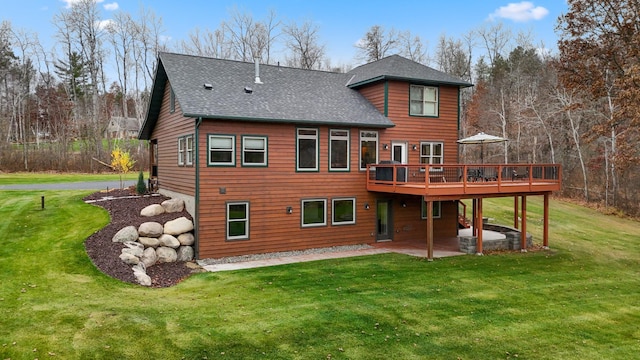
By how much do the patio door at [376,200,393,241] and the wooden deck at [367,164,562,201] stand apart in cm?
119

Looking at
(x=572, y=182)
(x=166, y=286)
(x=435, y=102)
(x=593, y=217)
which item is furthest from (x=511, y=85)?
(x=166, y=286)

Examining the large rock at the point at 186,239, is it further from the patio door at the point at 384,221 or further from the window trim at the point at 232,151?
the patio door at the point at 384,221

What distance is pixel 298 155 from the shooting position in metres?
15.3

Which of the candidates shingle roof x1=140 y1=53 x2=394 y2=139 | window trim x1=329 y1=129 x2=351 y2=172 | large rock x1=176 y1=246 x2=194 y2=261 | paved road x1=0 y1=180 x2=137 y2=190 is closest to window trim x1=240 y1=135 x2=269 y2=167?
shingle roof x1=140 y1=53 x2=394 y2=139

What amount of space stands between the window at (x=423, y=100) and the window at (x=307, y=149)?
4594 millimetres

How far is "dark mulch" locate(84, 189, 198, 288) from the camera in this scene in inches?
439

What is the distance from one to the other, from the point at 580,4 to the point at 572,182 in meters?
20.7

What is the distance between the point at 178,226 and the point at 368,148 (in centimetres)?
769

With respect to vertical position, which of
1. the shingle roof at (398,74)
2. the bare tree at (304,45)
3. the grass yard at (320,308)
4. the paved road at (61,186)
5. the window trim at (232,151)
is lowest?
the grass yard at (320,308)

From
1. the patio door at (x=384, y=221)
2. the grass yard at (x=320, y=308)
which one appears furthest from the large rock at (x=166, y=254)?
the patio door at (x=384, y=221)

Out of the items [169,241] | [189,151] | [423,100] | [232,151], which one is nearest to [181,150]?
[189,151]

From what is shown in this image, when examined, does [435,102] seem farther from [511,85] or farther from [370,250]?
[511,85]

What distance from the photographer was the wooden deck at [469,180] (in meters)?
14.1

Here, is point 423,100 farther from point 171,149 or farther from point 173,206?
point 173,206
